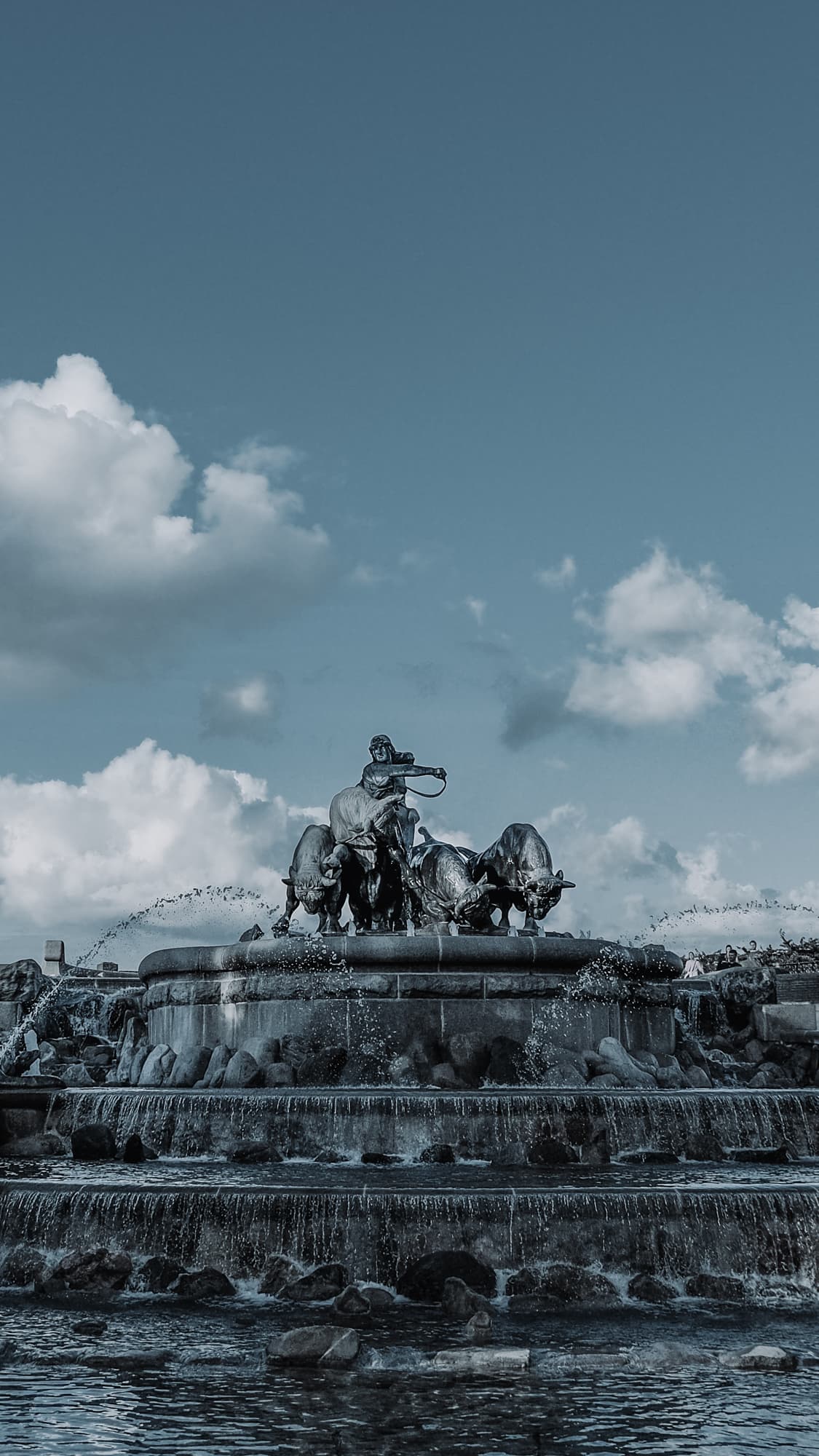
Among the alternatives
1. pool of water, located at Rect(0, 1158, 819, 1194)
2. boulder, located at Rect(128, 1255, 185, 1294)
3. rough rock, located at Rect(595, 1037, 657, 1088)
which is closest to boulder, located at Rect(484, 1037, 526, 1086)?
rough rock, located at Rect(595, 1037, 657, 1088)

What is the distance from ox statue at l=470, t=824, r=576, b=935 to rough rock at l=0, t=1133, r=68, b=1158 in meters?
8.18

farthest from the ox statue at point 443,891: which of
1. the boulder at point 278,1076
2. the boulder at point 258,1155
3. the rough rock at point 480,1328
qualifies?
the rough rock at point 480,1328

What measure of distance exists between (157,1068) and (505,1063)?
15.6 ft

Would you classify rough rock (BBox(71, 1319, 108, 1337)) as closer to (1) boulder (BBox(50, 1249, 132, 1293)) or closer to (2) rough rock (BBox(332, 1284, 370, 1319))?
(1) boulder (BBox(50, 1249, 132, 1293))

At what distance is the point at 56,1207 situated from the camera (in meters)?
10.5

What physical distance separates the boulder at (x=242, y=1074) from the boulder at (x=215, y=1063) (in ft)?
1.14

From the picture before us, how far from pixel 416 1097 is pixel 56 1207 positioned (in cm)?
389

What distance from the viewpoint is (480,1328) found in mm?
8398

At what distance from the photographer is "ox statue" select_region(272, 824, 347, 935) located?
21.2 meters

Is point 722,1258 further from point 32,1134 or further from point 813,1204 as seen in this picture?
point 32,1134

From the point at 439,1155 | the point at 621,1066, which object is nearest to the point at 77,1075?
the point at 621,1066

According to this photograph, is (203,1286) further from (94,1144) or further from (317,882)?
(317,882)

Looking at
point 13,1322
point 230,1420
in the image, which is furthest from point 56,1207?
point 230,1420

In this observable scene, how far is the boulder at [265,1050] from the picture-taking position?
17.2 metres
